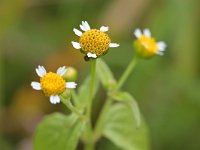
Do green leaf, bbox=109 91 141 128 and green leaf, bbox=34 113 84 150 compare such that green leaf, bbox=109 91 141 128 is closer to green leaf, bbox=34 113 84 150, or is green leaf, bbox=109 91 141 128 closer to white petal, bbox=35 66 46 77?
green leaf, bbox=34 113 84 150

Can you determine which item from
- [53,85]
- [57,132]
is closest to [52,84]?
[53,85]

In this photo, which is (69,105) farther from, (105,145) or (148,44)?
(105,145)

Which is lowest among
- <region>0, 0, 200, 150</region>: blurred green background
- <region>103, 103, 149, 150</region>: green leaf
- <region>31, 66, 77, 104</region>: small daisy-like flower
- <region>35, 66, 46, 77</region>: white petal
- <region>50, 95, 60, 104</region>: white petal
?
<region>50, 95, 60, 104</region>: white petal

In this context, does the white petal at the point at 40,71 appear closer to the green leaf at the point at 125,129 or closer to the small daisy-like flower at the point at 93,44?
the small daisy-like flower at the point at 93,44

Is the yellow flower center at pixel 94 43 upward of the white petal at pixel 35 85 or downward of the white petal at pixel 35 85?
upward

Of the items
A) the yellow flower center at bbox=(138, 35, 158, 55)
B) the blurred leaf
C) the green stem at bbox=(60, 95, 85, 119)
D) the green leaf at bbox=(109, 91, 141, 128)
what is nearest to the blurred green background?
the blurred leaf

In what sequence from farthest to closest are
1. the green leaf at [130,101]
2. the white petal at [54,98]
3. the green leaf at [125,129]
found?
the green leaf at [125,129] → the green leaf at [130,101] → the white petal at [54,98]

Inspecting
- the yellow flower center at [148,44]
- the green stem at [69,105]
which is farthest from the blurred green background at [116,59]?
the green stem at [69,105]
